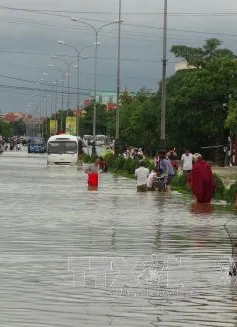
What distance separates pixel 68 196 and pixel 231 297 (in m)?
20.8

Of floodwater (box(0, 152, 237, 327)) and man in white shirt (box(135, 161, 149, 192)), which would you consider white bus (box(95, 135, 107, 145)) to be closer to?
man in white shirt (box(135, 161, 149, 192))

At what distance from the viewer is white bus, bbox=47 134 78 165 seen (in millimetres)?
73688

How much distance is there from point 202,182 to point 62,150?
4697 cm

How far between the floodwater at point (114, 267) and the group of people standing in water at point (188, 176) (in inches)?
122

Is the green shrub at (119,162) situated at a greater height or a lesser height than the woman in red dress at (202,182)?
lesser

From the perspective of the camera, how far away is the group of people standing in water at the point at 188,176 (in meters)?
29.3

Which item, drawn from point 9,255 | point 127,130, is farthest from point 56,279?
point 127,130

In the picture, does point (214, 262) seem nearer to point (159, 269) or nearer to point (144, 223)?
point (159, 269)

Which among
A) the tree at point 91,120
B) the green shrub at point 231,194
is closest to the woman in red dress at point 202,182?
the green shrub at point 231,194

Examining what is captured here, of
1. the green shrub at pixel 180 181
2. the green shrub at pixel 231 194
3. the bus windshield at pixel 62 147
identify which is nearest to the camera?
the green shrub at pixel 231 194

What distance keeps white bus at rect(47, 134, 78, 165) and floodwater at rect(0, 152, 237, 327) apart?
4748cm

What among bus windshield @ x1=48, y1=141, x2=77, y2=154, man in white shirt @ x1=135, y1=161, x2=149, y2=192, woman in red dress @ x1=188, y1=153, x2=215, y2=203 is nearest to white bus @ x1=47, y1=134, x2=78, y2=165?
bus windshield @ x1=48, y1=141, x2=77, y2=154

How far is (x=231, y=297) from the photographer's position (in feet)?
35.8

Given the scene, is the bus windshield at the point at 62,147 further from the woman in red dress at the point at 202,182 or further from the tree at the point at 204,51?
the woman in red dress at the point at 202,182
